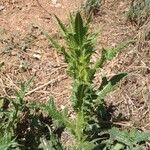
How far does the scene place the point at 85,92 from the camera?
257 cm

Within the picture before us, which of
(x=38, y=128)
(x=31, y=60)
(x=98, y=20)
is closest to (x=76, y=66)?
(x=38, y=128)

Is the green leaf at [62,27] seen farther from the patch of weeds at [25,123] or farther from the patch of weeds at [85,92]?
the patch of weeds at [25,123]

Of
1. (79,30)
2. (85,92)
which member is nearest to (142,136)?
(85,92)

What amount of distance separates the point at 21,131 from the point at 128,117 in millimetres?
732

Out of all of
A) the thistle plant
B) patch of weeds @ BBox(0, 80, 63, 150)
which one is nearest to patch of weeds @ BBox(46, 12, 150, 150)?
the thistle plant

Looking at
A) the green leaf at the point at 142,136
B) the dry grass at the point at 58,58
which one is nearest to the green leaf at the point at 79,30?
the green leaf at the point at 142,136

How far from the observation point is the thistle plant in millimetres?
2334

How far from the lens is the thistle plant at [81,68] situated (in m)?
2.33

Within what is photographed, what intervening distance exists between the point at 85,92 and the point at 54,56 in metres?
0.90

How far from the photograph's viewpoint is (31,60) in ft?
11.1

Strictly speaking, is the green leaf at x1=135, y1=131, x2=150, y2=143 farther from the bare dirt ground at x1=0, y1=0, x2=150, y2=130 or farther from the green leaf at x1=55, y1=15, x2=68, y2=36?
the green leaf at x1=55, y1=15, x2=68, y2=36

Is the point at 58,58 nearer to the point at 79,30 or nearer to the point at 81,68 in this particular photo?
the point at 81,68

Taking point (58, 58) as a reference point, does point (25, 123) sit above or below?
below

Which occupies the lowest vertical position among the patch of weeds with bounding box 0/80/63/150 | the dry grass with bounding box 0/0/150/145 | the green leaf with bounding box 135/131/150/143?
the green leaf with bounding box 135/131/150/143
